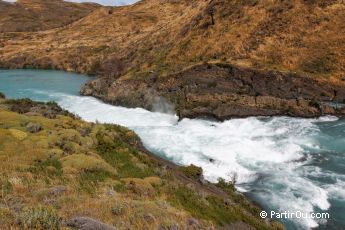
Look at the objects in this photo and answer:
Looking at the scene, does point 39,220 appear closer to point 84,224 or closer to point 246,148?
point 84,224

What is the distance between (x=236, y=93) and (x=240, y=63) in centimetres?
705

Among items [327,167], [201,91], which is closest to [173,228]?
[327,167]

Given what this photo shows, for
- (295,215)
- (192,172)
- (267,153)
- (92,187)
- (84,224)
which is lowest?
(295,215)

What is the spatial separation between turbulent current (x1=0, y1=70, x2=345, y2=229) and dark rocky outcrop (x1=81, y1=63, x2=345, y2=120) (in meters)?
2.68

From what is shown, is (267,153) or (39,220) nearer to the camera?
(39,220)

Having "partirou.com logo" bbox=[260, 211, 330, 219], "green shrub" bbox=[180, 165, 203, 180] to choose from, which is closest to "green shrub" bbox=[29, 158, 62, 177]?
"green shrub" bbox=[180, 165, 203, 180]

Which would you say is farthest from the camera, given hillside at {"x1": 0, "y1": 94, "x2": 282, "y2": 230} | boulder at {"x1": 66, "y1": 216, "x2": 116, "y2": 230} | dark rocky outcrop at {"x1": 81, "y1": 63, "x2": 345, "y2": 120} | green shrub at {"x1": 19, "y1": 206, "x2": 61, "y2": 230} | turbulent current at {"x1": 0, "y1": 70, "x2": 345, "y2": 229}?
dark rocky outcrop at {"x1": 81, "y1": 63, "x2": 345, "y2": 120}

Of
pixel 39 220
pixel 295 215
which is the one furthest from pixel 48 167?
pixel 295 215

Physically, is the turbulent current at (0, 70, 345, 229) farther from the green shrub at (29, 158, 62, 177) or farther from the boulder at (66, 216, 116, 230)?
the boulder at (66, 216, 116, 230)

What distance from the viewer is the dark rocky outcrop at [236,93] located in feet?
191

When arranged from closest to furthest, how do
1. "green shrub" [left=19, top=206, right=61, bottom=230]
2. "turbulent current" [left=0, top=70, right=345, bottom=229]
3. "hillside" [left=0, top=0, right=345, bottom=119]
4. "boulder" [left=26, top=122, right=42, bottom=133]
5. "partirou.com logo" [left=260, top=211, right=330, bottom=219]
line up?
"green shrub" [left=19, top=206, right=61, bottom=230] < "partirou.com logo" [left=260, top=211, right=330, bottom=219] < "boulder" [left=26, top=122, right=42, bottom=133] < "turbulent current" [left=0, top=70, right=345, bottom=229] < "hillside" [left=0, top=0, right=345, bottom=119]

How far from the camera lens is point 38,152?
25.1 m

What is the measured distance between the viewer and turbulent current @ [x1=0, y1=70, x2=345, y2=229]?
3119 cm

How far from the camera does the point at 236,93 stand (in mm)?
62531
